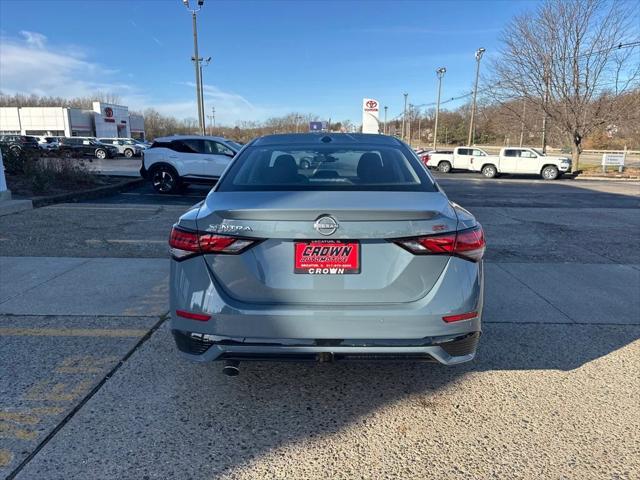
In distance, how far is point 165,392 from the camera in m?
2.91

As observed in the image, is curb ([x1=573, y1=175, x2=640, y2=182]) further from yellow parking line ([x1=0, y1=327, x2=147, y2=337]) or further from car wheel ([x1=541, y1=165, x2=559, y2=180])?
yellow parking line ([x1=0, y1=327, x2=147, y2=337])

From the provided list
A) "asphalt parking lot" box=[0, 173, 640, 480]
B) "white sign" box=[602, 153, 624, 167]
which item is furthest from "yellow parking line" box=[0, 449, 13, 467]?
"white sign" box=[602, 153, 624, 167]

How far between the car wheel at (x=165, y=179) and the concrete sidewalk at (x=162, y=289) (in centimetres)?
789

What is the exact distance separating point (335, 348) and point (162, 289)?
3020 millimetres

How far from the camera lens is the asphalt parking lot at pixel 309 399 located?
2.31 meters

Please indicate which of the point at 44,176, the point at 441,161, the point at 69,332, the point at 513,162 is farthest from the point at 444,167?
the point at 69,332

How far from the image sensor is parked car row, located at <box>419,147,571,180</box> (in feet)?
81.1

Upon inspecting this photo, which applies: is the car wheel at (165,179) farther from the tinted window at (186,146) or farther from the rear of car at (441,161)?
the rear of car at (441,161)

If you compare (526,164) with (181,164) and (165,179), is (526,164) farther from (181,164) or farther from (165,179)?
(165,179)

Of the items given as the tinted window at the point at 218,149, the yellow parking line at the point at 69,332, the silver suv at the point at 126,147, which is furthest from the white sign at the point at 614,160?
the silver suv at the point at 126,147

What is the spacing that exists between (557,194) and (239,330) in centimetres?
1606

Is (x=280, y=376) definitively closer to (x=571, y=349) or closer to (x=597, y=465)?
(x=597, y=465)

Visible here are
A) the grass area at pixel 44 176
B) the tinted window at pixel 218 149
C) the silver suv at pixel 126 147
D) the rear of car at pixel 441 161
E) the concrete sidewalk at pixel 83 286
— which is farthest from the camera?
the silver suv at pixel 126 147

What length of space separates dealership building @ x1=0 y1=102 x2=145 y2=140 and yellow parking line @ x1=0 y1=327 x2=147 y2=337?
232ft
